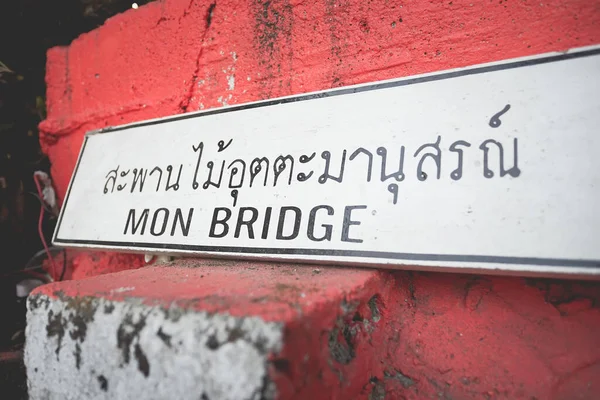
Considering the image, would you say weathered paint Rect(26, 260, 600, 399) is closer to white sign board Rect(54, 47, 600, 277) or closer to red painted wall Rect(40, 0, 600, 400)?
red painted wall Rect(40, 0, 600, 400)

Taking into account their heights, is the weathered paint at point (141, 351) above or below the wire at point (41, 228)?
below

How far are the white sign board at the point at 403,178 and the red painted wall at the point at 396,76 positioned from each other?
0.12 metres

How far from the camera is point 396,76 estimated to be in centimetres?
85

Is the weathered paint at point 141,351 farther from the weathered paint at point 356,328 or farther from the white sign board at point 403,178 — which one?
the white sign board at point 403,178

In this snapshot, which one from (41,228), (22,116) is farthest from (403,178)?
(22,116)

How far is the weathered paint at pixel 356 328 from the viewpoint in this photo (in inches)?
19.1

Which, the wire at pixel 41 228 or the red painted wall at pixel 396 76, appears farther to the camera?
the wire at pixel 41 228

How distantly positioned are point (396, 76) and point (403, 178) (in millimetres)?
333

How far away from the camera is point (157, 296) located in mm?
560

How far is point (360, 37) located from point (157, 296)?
860 millimetres

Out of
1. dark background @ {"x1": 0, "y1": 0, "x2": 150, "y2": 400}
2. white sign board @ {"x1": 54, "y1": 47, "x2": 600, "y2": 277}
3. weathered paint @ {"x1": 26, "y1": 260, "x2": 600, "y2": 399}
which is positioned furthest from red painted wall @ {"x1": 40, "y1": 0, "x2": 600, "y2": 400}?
dark background @ {"x1": 0, "y1": 0, "x2": 150, "y2": 400}

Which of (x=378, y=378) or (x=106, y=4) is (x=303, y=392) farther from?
(x=106, y=4)

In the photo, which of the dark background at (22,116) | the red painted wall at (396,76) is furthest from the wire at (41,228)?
the red painted wall at (396,76)

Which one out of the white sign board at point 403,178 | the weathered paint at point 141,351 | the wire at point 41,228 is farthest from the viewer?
the wire at point 41,228
